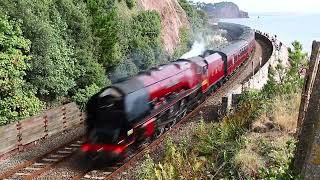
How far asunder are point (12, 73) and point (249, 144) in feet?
38.4

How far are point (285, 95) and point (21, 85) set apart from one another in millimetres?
A: 11715

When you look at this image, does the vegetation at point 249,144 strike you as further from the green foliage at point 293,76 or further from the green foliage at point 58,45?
the green foliage at point 58,45

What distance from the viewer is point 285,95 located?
13.6 metres

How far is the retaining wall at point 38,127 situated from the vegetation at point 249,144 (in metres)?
6.74

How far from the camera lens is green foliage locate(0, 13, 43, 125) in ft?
58.7

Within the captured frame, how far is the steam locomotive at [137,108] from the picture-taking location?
45.3 ft

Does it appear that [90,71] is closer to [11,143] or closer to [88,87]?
[88,87]

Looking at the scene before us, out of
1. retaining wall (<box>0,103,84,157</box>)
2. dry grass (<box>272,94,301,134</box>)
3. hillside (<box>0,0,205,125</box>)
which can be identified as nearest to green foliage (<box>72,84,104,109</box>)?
hillside (<box>0,0,205,125</box>)

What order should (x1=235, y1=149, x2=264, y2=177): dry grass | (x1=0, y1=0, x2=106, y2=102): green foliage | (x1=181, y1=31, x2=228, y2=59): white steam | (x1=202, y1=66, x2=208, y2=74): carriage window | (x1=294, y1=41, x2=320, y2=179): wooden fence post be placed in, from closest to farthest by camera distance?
(x1=294, y1=41, x2=320, y2=179): wooden fence post
(x1=235, y1=149, x2=264, y2=177): dry grass
(x1=0, y1=0, x2=106, y2=102): green foliage
(x1=202, y1=66, x2=208, y2=74): carriage window
(x1=181, y1=31, x2=228, y2=59): white steam

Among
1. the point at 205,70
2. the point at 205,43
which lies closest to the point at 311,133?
the point at 205,70

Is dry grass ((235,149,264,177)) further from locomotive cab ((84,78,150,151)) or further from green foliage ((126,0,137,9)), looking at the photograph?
green foliage ((126,0,137,9))

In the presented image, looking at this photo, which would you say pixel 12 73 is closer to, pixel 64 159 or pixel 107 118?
pixel 64 159

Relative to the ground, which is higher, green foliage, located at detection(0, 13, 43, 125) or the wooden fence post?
the wooden fence post

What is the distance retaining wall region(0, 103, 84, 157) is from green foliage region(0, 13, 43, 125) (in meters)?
0.99
